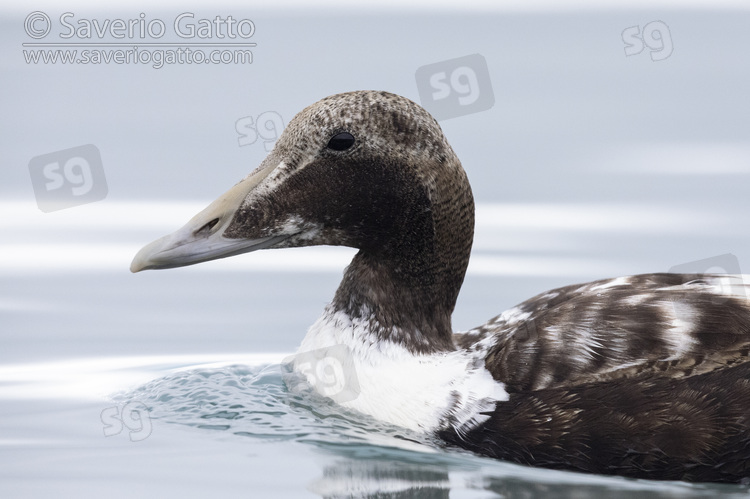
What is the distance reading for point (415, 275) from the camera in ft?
20.8

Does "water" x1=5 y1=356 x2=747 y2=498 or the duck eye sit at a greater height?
the duck eye

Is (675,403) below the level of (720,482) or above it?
above

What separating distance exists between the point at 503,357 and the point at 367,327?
677 millimetres

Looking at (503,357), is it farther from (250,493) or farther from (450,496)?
(250,493)

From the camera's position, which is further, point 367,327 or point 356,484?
point 367,327

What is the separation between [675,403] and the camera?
560cm

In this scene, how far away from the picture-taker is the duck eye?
612 centimetres

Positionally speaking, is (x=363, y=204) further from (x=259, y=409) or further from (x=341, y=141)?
(x=259, y=409)

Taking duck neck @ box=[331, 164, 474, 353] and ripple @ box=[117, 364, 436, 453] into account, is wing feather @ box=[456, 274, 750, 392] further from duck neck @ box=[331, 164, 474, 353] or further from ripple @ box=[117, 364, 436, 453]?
ripple @ box=[117, 364, 436, 453]

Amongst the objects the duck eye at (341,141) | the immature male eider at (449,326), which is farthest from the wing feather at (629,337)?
the duck eye at (341,141)

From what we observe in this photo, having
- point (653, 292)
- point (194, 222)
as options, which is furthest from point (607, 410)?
point (194, 222)

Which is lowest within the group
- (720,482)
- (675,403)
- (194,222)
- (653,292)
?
(720,482)

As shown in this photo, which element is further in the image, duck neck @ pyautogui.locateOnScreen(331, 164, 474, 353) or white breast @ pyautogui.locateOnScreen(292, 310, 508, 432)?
duck neck @ pyautogui.locateOnScreen(331, 164, 474, 353)
